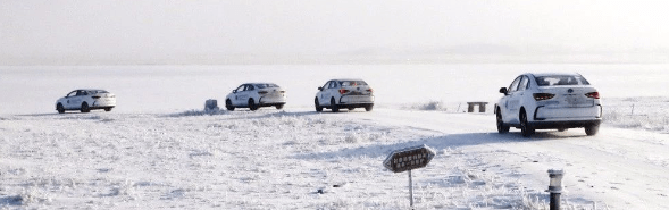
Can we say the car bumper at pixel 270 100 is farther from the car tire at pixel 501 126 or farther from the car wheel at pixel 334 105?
the car tire at pixel 501 126

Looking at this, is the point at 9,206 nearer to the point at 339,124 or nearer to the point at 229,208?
the point at 229,208

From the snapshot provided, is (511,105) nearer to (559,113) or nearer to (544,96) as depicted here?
(544,96)

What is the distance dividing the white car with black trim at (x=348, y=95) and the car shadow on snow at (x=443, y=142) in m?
13.0

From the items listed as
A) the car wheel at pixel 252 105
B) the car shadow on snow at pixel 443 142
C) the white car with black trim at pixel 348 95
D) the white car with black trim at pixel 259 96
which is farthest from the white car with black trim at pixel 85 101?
the car shadow on snow at pixel 443 142

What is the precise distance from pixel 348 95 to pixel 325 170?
18.7 metres

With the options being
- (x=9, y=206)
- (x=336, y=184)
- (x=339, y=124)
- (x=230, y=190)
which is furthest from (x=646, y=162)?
(x=339, y=124)

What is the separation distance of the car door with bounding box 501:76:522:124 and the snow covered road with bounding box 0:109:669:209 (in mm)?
494

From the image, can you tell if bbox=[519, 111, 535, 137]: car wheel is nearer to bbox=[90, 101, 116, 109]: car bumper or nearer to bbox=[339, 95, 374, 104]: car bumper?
bbox=[339, 95, 374, 104]: car bumper

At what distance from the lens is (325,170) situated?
14.8 m

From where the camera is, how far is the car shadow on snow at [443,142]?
1734cm

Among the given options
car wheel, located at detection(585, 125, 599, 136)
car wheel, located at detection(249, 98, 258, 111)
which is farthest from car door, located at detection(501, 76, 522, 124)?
car wheel, located at detection(249, 98, 258, 111)

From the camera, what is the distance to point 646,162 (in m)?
14.3

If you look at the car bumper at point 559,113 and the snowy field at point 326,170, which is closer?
the snowy field at point 326,170

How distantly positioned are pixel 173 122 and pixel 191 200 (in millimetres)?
19672
